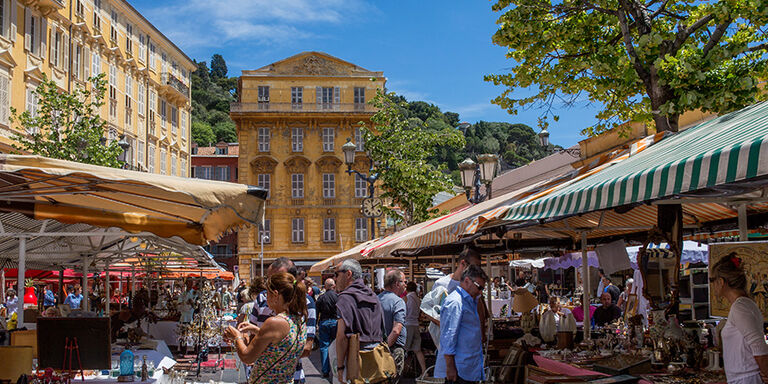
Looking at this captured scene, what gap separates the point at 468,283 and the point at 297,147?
49.0 metres

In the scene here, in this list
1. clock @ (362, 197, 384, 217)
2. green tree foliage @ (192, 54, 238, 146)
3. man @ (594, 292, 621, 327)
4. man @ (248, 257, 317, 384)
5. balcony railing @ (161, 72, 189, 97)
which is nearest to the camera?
man @ (248, 257, 317, 384)

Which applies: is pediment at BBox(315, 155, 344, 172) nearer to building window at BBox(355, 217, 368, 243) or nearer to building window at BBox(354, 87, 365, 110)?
building window at BBox(355, 217, 368, 243)

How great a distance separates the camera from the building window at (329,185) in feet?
180

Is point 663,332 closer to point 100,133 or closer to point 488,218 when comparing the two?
point 488,218

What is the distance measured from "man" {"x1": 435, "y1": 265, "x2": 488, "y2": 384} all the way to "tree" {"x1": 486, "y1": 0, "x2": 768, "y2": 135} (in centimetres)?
417

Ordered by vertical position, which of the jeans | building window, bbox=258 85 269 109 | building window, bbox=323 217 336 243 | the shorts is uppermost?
building window, bbox=258 85 269 109

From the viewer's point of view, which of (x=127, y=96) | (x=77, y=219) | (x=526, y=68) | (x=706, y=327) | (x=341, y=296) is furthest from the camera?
(x=127, y=96)

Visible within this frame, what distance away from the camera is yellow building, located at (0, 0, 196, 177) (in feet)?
94.8

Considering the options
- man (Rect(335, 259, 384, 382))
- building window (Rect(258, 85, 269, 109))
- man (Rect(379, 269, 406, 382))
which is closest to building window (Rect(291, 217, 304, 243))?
building window (Rect(258, 85, 269, 109))

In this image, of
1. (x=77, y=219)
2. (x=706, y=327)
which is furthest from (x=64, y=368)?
(x=706, y=327)

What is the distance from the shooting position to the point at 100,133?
26.3 metres

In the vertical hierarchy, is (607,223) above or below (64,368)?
above

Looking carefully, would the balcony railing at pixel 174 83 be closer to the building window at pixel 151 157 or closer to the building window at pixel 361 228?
the building window at pixel 151 157

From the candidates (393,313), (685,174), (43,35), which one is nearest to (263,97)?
(43,35)
